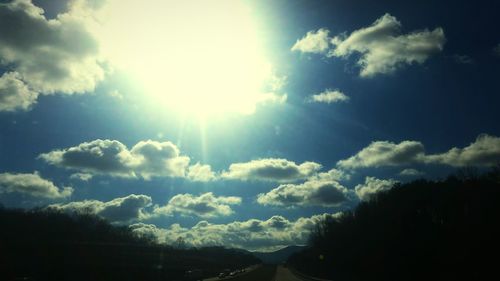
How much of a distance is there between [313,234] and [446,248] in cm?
12553

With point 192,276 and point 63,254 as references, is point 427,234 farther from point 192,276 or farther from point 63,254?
point 63,254

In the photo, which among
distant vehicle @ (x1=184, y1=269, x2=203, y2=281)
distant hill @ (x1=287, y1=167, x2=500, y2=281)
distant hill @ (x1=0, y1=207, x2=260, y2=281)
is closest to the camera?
distant hill @ (x1=287, y1=167, x2=500, y2=281)

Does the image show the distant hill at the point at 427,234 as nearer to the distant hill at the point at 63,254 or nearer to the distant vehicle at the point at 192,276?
the distant vehicle at the point at 192,276

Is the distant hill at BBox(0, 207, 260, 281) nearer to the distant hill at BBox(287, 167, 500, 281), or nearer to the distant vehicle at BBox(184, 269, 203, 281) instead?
the distant vehicle at BBox(184, 269, 203, 281)

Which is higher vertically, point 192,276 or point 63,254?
point 63,254

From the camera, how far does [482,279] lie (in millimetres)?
39281

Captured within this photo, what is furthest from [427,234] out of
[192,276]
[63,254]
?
[63,254]

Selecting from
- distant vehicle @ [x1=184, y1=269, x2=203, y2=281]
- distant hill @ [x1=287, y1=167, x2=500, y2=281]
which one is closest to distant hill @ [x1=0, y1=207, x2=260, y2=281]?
distant vehicle @ [x1=184, y1=269, x2=203, y2=281]

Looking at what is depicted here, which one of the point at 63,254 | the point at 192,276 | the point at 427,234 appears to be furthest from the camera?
the point at 192,276

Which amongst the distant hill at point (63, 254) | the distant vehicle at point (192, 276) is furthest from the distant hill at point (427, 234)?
the distant hill at point (63, 254)

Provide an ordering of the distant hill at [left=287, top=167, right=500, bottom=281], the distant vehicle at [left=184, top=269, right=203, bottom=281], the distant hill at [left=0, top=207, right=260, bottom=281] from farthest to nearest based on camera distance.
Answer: the distant vehicle at [left=184, top=269, right=203, bottom=281] → the distant hill at [left=0, top=207, right=260, bottom=281] → the distant hill at [left=287, top=167, right=500, bottom=281]

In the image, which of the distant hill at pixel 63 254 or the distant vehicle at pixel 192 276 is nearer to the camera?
the distant hill at pixel 63 254

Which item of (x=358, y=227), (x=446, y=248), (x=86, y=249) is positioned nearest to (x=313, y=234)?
(x=358, y=227)

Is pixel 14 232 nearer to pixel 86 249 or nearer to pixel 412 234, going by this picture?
pixel 86 249
